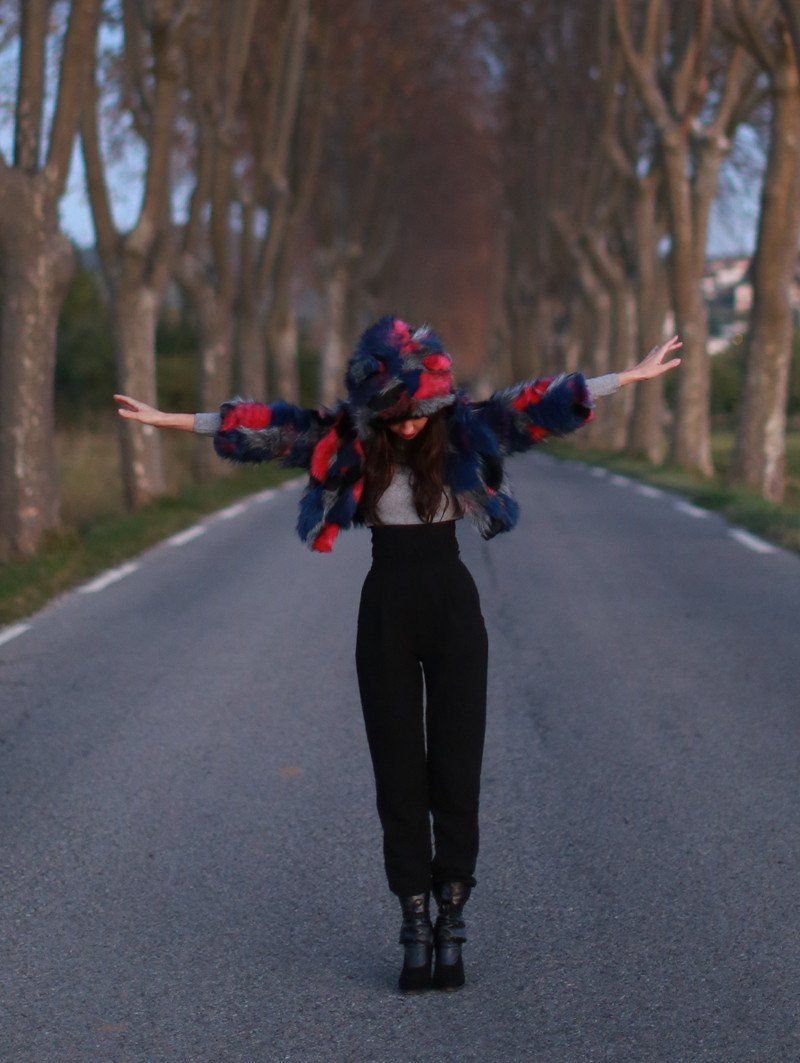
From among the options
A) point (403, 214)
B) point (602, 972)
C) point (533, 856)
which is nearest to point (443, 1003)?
point (602, 972)

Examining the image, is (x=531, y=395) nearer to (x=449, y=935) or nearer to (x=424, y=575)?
(x=424, y=575)

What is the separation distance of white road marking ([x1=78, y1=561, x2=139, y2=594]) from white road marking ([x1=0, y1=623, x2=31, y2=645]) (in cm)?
175

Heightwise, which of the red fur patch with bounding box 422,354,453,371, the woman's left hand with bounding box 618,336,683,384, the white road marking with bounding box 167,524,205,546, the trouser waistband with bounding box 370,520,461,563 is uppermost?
the red fur patch with bounding box 422,354,453,371

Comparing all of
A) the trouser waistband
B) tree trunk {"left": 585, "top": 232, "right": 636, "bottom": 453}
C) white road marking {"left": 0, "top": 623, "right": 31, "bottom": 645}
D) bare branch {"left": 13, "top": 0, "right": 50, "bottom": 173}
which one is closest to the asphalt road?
white road marking {"left": 0, "top": 623, "right": 31, "bottom": 645}

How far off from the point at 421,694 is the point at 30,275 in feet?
37.2

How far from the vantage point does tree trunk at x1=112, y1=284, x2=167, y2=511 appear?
66.9 ft

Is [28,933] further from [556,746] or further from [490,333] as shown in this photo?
[490,333]

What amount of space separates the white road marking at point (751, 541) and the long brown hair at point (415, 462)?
1017 centimetres

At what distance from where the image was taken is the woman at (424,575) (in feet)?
14.9

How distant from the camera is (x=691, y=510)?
1906 centimetres

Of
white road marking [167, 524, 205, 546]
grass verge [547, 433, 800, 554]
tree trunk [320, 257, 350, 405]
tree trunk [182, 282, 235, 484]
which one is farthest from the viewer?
tree trunk [320, 257, 350, 405]

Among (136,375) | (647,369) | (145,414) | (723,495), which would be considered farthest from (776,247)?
(145,414)

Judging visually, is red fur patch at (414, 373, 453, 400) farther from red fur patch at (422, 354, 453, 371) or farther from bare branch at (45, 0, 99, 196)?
bare branch at (45, 0, 99, 196)

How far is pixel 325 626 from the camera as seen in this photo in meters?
10.8
